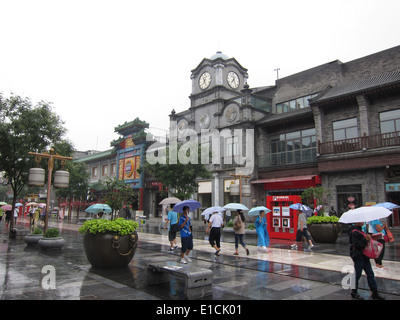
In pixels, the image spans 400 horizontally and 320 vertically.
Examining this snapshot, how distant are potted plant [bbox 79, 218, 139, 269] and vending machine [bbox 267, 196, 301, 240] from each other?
10125mm

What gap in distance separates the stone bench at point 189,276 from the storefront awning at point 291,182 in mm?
18559

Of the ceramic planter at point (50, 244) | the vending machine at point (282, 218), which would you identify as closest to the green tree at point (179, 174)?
the vending machine at point (282, 218)

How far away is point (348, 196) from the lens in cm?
2156

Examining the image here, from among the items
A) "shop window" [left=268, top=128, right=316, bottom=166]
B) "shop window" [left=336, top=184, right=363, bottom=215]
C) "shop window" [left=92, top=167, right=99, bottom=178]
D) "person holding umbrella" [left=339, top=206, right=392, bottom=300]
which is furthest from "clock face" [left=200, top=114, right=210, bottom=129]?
"person holding umbrella" [left=339, top=206, right=392, bottom=300]

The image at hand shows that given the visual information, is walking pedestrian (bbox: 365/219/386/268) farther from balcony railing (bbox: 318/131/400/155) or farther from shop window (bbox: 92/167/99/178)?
shop window (bbox: 92/167/99/178)

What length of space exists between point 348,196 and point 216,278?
17.1 metres

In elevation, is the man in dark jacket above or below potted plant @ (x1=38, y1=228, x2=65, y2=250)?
above

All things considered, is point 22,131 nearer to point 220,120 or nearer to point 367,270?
point 367,270

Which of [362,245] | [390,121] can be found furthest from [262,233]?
[390,121]

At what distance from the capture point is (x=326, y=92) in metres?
24.0

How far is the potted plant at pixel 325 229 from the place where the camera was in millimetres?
14602

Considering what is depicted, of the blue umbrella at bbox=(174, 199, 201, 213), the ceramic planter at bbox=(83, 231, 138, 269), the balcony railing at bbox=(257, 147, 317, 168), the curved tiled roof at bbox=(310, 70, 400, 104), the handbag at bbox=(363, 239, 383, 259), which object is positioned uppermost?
the curved tiled roof at bbox=(310, 70, 400, 104)

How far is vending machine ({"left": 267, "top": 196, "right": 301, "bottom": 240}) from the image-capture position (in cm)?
1623
